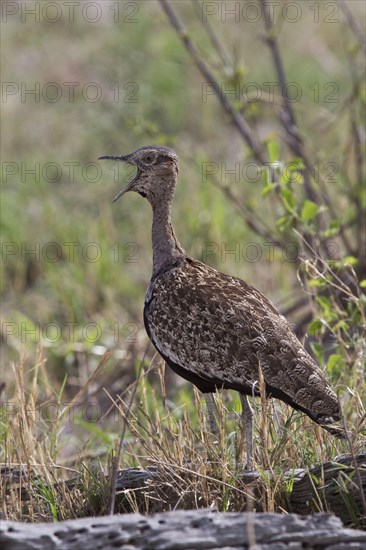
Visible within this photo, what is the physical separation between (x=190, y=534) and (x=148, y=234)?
22.0 feet

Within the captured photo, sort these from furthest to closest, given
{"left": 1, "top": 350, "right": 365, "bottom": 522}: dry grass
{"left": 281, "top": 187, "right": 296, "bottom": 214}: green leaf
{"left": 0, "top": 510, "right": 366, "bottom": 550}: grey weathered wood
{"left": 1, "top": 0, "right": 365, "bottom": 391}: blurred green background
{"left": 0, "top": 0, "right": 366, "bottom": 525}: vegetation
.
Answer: {"left": 1, "top": 0, "right": 365, "bottom": 391}: blurred green background, {"left": 281, "top": 187, "right": 296, "bottom": 214}: green leaf, {"left": 0, "top": 0, "right": 366, "bottom": 525}: vegetation, {"left": 1, "top": 350, "right": 365, "bottom": 522}: dry grass, {"left": 0, "top": 510, "right": 366, "bottom": 550}: grey weathered wood

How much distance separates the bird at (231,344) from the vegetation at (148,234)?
0.14m

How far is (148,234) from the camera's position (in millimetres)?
10094

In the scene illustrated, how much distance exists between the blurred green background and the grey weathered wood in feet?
10.1

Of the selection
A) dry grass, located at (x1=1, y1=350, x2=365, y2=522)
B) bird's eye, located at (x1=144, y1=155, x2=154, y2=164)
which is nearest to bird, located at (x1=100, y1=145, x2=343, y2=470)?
dry grass, located at (x1=1, y1=350, x2=365, y2=522)

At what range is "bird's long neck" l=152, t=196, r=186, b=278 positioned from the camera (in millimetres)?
5508

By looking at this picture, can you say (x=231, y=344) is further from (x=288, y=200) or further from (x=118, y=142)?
(x=118, y=142)

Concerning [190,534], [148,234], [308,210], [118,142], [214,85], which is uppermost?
[118,142]

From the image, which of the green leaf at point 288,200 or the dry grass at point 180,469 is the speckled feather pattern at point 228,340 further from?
the green leaf at point 288,200

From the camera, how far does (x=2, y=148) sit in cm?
1209

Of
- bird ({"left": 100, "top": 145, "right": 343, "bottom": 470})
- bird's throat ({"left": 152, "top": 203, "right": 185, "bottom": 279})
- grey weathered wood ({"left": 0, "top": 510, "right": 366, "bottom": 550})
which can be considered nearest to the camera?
grey weathered wood ({"left": 0, "top": 510, "right": 366, "bottom": 550})

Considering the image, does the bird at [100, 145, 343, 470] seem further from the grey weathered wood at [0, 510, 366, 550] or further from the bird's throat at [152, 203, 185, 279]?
the grey weathered wood at [0, 510, 366, 550]

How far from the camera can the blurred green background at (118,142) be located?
8633 mm

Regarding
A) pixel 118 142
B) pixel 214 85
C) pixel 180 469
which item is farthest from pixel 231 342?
pixel 118 142
